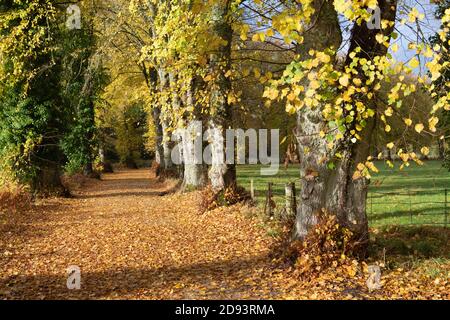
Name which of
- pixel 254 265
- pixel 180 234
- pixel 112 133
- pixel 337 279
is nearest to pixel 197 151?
pixel 180 234

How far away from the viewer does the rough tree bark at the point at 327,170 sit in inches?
313

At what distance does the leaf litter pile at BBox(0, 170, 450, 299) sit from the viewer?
7.16m

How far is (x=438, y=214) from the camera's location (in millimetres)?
14578

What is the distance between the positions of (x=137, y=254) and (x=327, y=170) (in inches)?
169

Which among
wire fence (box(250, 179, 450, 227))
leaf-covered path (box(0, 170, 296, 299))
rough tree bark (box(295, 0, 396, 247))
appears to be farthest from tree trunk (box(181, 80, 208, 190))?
rough tree bark (box(295, 0, 396, 247))

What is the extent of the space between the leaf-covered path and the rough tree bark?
58.5 inches

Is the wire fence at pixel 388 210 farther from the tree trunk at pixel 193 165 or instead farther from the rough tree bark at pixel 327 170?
the tree trunk at pixel 193 165

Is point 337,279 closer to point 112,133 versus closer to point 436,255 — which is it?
point 436,255

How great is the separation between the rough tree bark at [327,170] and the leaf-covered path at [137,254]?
1487 mm

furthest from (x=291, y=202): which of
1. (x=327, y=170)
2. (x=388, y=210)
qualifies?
(x=388, y=210)

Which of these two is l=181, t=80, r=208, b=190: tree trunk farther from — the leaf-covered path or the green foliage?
the green foliage

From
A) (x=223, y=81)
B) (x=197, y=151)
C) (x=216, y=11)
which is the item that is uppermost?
(x=216, y=11)

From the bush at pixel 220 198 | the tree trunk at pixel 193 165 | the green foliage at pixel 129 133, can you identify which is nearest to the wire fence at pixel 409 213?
the bush at pixel 220 198
